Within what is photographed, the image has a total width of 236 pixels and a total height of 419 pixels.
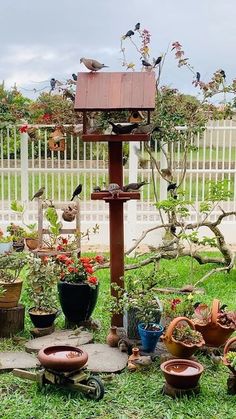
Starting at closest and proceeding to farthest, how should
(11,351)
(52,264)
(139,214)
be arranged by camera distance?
1. (11,351)
2. (52,264)
3. (139,214)

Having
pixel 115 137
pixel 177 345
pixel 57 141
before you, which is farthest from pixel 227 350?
pixel 57 141

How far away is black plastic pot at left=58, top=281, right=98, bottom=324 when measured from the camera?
4.60m

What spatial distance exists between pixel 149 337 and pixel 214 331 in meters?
0.46

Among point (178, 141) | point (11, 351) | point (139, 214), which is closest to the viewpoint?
point (11, 351)

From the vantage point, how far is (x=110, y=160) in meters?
4.48

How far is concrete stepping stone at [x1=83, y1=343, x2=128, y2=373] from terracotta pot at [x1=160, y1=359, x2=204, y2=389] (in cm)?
42

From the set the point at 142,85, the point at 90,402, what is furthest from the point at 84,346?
the point at 142,85

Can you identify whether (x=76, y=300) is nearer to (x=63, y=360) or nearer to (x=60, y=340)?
(x=60, y=340)

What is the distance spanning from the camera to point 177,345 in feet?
12.4

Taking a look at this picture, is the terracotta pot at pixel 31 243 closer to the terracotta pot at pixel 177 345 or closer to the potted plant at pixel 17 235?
the potted plant at pixel 17 235

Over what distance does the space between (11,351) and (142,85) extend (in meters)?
2.20

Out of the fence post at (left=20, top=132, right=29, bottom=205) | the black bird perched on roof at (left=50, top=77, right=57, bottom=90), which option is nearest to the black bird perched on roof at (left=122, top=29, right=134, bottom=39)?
the black bird perched on roof at (left=50, top=77, right=57, bottom=90)

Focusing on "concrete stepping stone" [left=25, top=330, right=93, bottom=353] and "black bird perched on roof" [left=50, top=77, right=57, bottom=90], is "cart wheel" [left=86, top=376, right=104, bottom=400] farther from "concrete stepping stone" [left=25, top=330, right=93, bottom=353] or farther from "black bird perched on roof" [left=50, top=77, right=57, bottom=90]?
"black bird perched on roof" [left=50, top=77, right=57, bottom=90]

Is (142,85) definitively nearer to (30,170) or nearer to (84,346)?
(84,346)
